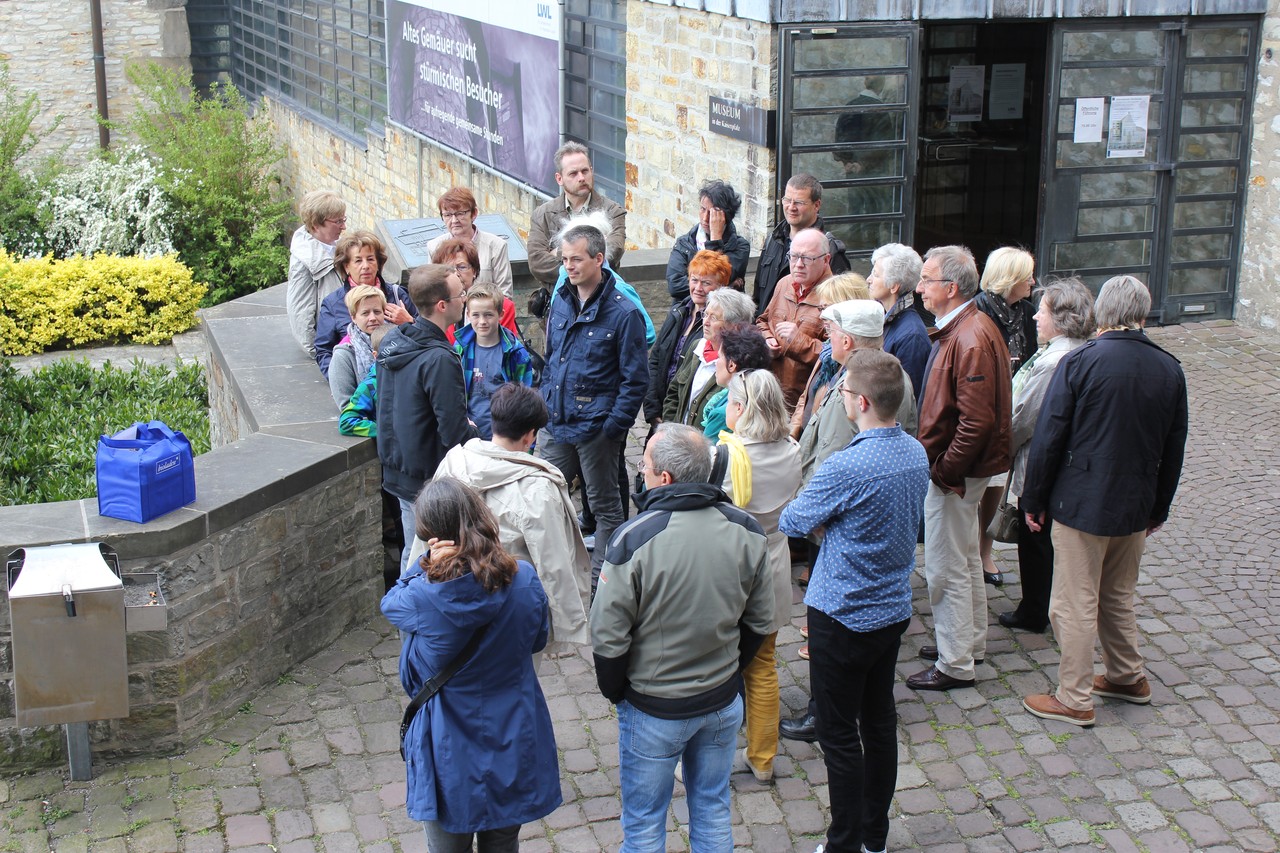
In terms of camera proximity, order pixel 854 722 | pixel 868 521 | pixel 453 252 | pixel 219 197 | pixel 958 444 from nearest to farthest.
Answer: pixel 868 521
pixel 854 722
pixel 958 444
pixel 453 252
pixel 219 197

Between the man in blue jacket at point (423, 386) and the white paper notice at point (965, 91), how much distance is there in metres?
9.10

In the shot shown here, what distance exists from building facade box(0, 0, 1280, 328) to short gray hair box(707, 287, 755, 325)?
12.8ft

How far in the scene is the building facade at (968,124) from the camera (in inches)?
398

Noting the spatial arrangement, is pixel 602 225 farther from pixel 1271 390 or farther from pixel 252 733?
pixel 1271 390

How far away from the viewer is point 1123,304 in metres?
5.35

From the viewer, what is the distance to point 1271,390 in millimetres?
9797

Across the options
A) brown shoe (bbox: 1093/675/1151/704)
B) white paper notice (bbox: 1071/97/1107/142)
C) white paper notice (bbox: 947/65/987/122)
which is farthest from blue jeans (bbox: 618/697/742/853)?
white paper notice (bbox: 947/65/987/122)

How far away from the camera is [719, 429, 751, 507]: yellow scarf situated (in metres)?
5.02

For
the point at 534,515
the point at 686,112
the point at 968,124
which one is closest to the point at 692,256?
→ the point at 534,515

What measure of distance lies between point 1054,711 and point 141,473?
12.1 ft

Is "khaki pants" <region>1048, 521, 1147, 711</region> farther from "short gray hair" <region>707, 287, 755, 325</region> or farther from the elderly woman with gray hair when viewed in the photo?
"short gray hair" <region>707, 287, 755, 325</region>

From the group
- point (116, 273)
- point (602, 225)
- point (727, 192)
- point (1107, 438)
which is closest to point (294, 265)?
point (602, 225)

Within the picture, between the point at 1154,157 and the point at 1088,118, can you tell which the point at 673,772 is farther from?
the point at 1154,157

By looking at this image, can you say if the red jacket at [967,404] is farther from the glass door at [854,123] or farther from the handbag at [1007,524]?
the glass door at [854,123]
